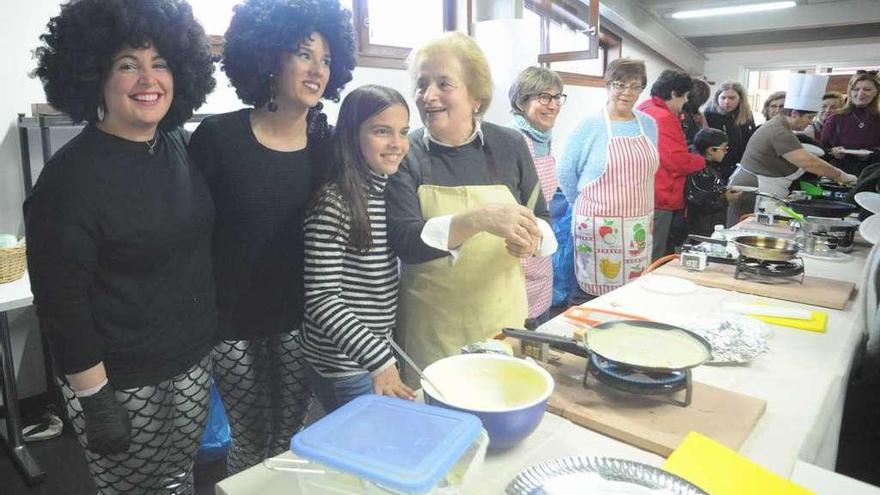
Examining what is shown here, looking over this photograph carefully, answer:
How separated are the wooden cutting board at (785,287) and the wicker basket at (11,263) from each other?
226cm

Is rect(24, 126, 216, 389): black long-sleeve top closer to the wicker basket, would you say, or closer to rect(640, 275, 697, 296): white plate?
the wicker basket

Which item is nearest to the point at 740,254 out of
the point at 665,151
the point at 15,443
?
the point at 665,151

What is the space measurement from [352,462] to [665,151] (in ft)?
10.3

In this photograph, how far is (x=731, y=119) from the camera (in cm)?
469

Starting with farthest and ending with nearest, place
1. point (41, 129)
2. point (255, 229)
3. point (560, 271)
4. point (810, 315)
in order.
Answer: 1. point (560, 271)
2. point (41, 129)
3. point (810, 315)
4. point (255, 229)

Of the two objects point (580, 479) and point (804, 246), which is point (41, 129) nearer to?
point (580, 479)

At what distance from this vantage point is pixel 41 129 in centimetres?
214

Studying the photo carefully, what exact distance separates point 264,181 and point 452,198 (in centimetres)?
47

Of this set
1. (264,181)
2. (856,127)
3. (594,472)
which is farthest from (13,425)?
(856,127)

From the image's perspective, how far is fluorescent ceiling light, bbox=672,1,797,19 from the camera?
786 centimetres

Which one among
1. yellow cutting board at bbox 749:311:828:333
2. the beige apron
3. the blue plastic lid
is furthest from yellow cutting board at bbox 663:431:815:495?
yellow cutting board at bbox 749:311:828:333

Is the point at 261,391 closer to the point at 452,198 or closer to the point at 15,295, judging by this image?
the point at 452,198

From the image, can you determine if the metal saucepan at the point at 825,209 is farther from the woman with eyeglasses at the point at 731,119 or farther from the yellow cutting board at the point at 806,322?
the woman with eyeglasses at the point at 731,119

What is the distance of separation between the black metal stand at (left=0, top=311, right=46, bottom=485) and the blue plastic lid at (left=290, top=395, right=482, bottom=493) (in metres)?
2.01
